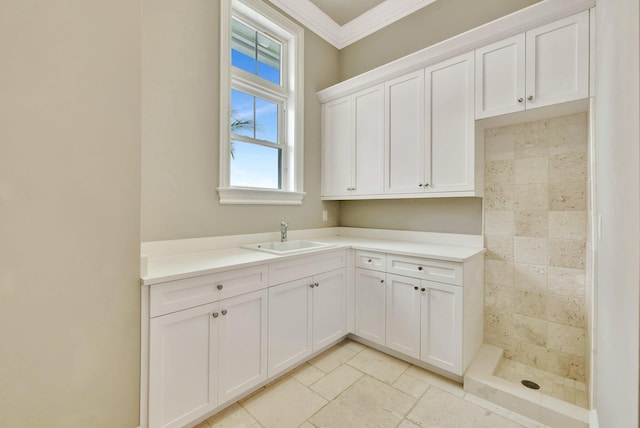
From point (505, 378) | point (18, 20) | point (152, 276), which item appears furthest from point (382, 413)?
point (18, 20)

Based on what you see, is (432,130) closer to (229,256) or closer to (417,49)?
(417,49)

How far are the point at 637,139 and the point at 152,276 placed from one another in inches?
69.9

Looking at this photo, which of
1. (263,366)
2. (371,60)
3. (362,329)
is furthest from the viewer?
(371,60)

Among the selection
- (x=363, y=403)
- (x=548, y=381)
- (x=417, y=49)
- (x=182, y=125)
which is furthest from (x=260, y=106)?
(x=548, y=381)

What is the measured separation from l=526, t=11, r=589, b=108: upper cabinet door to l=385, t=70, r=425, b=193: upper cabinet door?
759mm

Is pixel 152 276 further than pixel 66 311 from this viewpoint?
Yes

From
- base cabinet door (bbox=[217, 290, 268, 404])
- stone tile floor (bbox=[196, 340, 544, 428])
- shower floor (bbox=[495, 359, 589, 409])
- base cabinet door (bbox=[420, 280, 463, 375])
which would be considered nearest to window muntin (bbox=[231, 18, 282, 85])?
base cabinet door (bbox=[217, 290, 268, 404])

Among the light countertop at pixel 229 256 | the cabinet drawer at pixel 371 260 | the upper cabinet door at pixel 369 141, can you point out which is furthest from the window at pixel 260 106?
the cabinet drawer at pixel 371 260

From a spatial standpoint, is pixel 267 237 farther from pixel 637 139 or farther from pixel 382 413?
pixel 637 139

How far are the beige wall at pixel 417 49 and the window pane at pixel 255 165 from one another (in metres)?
1.00

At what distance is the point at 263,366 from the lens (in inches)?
70.7

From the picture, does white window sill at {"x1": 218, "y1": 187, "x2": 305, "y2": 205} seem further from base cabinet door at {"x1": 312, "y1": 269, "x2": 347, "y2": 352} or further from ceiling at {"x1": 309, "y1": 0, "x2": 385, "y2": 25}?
ceiling at {"x1": 309, "y1": 0, "x2": 385, "y2": 25}

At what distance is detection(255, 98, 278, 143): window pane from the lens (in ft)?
8.58

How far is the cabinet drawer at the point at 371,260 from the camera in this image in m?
2.27
